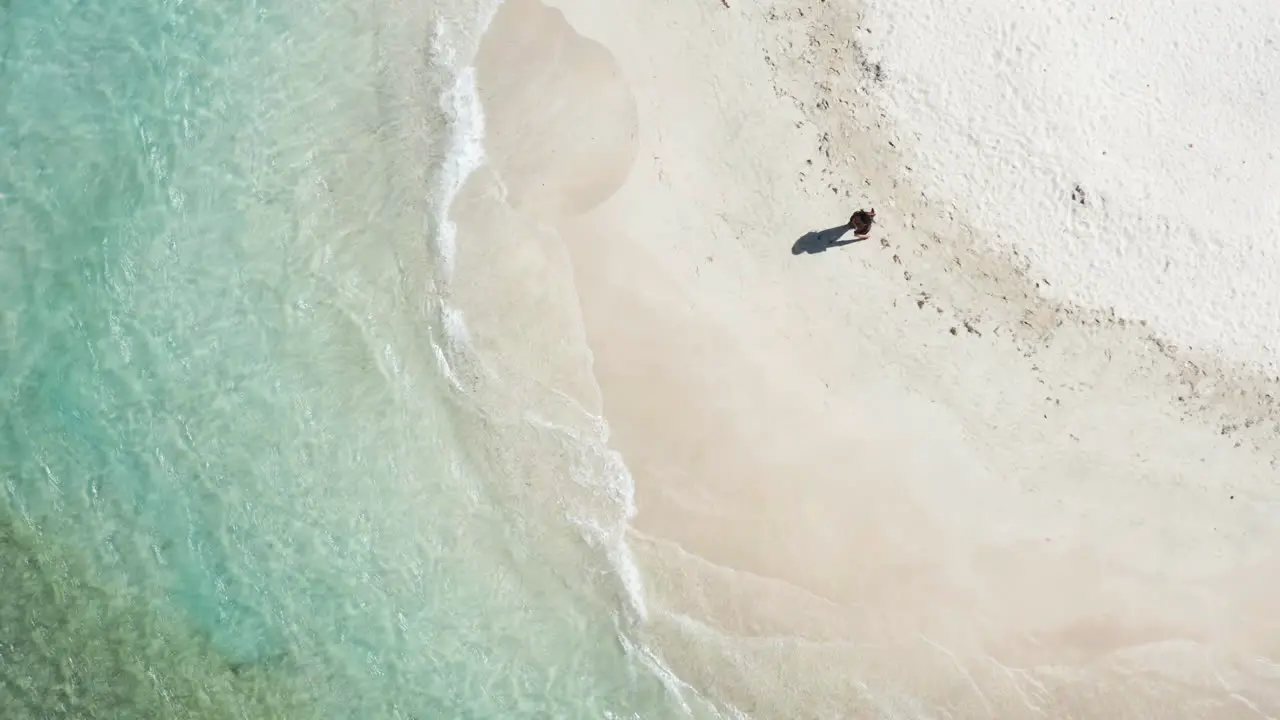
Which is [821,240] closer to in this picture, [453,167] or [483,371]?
[483,371]

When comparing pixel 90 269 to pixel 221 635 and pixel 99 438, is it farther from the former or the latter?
pixel 221 635

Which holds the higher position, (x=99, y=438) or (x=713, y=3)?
(x=713, y=3)

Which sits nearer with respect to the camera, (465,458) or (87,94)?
(465,458)

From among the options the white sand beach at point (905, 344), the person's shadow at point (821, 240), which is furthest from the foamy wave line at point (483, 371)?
the person's shadow at point (821, 240)

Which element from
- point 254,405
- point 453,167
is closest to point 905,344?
point 453,167

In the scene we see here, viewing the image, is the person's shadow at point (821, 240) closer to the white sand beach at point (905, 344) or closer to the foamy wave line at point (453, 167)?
the white sand beach at point (905, 344)

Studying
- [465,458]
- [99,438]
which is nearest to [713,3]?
[465,458]

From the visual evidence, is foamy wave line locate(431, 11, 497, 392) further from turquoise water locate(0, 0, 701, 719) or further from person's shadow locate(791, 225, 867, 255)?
person's shadow locate(791, 225, 867, 255)
